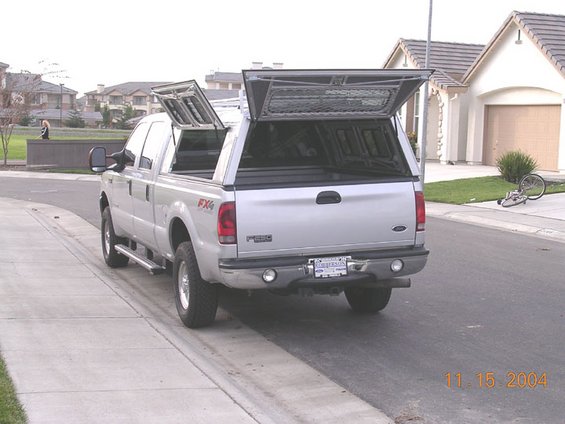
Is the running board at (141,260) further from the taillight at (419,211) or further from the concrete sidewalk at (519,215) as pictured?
the concrete sidewalk at (519,215)

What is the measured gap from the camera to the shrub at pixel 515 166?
22.6 meters

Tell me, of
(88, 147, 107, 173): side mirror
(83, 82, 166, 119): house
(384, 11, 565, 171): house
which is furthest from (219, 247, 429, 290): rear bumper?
(83, 82, 166, 119): house

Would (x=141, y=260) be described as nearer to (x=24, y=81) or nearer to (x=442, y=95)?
Answer: (x=442, y=95)

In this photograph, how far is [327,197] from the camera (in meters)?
6.94

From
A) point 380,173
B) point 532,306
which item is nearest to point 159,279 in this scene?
point 380,173

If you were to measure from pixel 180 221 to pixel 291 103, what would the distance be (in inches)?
65.5

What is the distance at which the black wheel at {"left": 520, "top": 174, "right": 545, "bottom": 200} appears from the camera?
63.1ft

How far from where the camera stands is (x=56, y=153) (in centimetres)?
3200

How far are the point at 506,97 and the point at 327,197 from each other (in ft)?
77.6

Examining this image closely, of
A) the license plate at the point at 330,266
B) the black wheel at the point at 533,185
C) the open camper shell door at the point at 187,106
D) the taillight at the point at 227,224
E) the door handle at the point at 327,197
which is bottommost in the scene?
the black wheel at the point at 533,185

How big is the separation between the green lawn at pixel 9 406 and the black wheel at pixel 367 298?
372cm

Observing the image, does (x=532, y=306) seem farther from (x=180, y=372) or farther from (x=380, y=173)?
(x=180, y=372)

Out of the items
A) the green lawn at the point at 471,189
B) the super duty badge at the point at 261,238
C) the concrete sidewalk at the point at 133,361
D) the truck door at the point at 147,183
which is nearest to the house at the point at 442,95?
the green lawn at the point at 471,189
